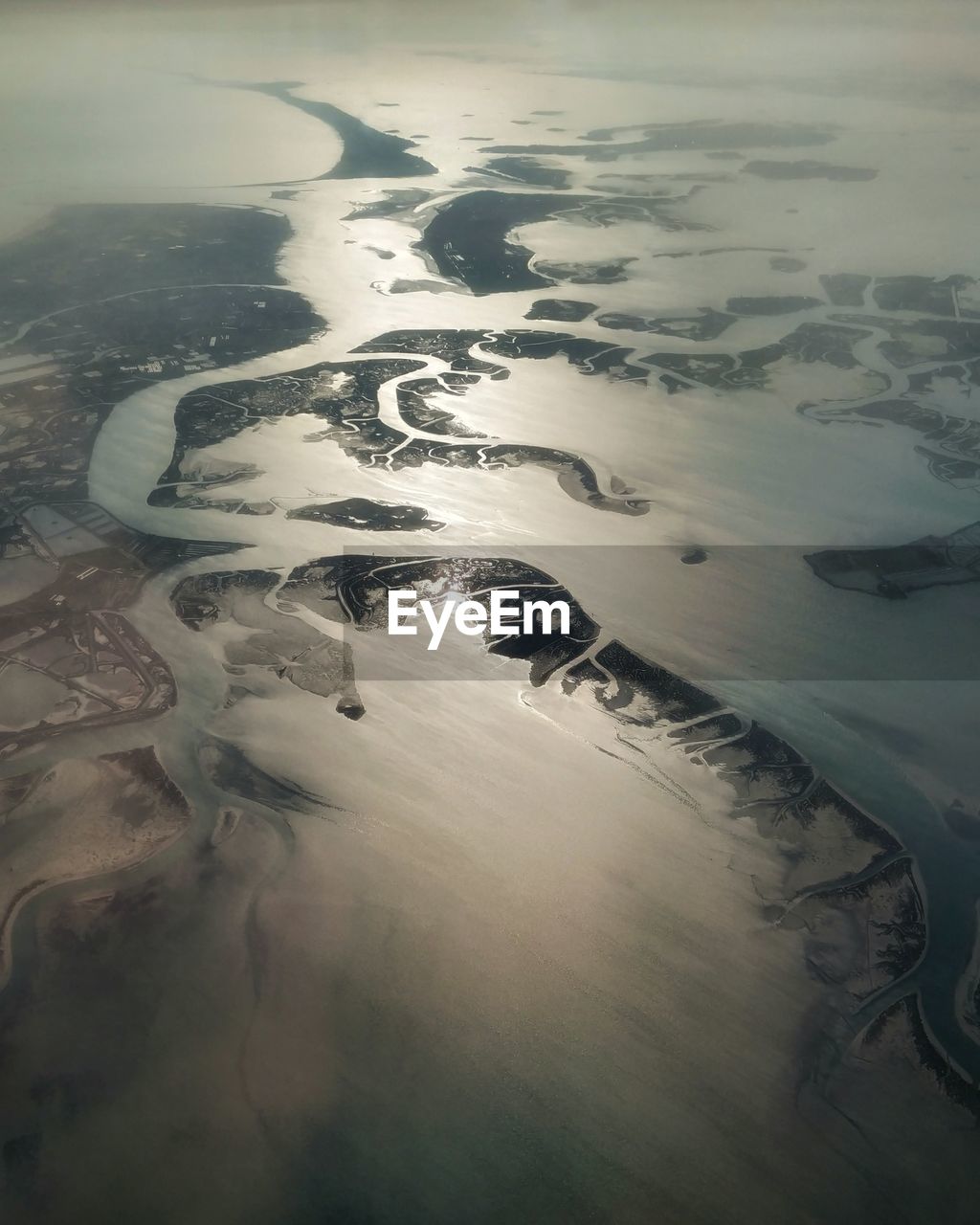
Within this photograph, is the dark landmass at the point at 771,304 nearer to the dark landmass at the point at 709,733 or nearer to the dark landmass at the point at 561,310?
the dark landmass at the point at 561,310

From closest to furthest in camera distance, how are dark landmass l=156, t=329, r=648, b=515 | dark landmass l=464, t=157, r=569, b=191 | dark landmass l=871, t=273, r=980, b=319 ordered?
dark landmass l=156, t=329, r=648, b=515 < dark landmass l=871, t=273, r=980, b=319 < dark landmass l=464, t=157, r=569, b=191

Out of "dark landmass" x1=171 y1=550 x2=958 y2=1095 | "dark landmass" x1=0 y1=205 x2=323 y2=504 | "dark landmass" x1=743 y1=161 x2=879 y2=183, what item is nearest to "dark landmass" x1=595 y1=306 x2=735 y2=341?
"dark landmass" x1=0 y1=205 x2=323 y2=504

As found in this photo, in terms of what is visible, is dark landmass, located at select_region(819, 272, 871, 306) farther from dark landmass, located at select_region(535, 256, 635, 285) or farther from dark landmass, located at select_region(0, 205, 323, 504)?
dark landmass, located at select_region(0, 205, 323, 504)

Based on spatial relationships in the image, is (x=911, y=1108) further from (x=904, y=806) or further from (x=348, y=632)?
(x=348, y=632)

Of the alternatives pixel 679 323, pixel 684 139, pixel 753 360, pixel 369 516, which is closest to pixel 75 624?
pixel 369 516

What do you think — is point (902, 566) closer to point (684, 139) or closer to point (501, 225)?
point (501, 225)

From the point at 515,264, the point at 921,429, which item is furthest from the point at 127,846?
the point at 515,264
